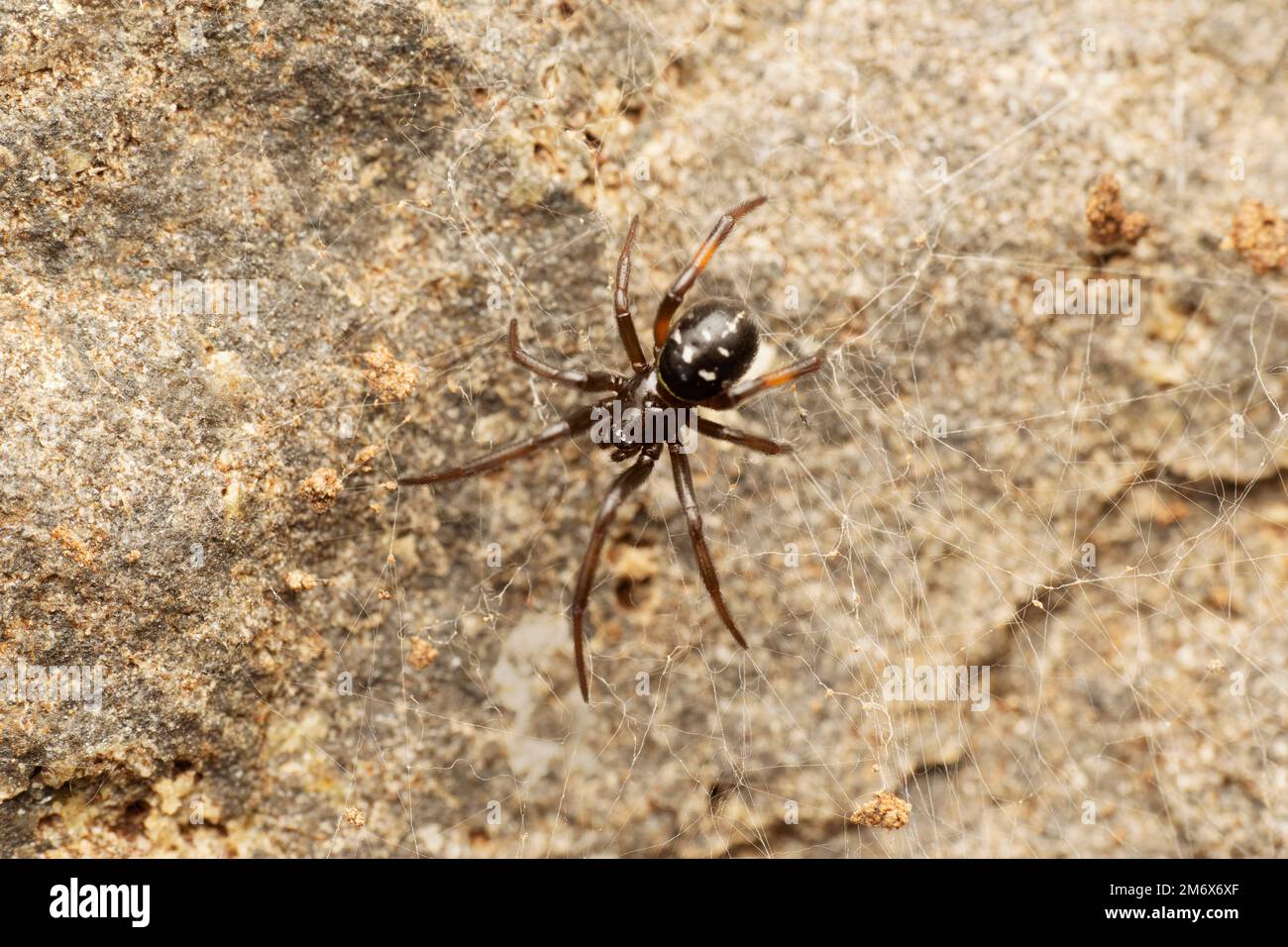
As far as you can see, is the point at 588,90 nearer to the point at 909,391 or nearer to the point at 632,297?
the point at 632,297

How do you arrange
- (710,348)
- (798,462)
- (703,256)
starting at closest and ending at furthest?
1. (710,348)
2. (703,256)
3. (798,462)

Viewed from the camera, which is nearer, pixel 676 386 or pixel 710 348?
pixel 710 348

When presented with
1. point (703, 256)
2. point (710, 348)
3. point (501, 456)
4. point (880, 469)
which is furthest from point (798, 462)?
point (501, 456)

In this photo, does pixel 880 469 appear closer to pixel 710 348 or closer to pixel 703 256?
pixel 710 348

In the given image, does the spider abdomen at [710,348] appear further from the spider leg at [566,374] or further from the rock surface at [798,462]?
the rock surface at [798,462]

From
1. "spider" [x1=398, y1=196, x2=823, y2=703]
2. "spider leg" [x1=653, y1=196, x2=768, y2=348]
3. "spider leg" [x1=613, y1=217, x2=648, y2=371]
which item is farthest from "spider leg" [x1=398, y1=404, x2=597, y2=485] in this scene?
"spider leg" [x1=653, y1=196, x2=768, y2=348]

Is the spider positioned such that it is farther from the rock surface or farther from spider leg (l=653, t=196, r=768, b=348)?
the rock surface

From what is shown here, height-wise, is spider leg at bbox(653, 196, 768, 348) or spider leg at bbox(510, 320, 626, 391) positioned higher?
spider leg at bbox(653, 196, 768, 348)

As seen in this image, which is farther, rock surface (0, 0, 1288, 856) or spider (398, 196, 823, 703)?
rock surface (0, 0, 1288, 856)
